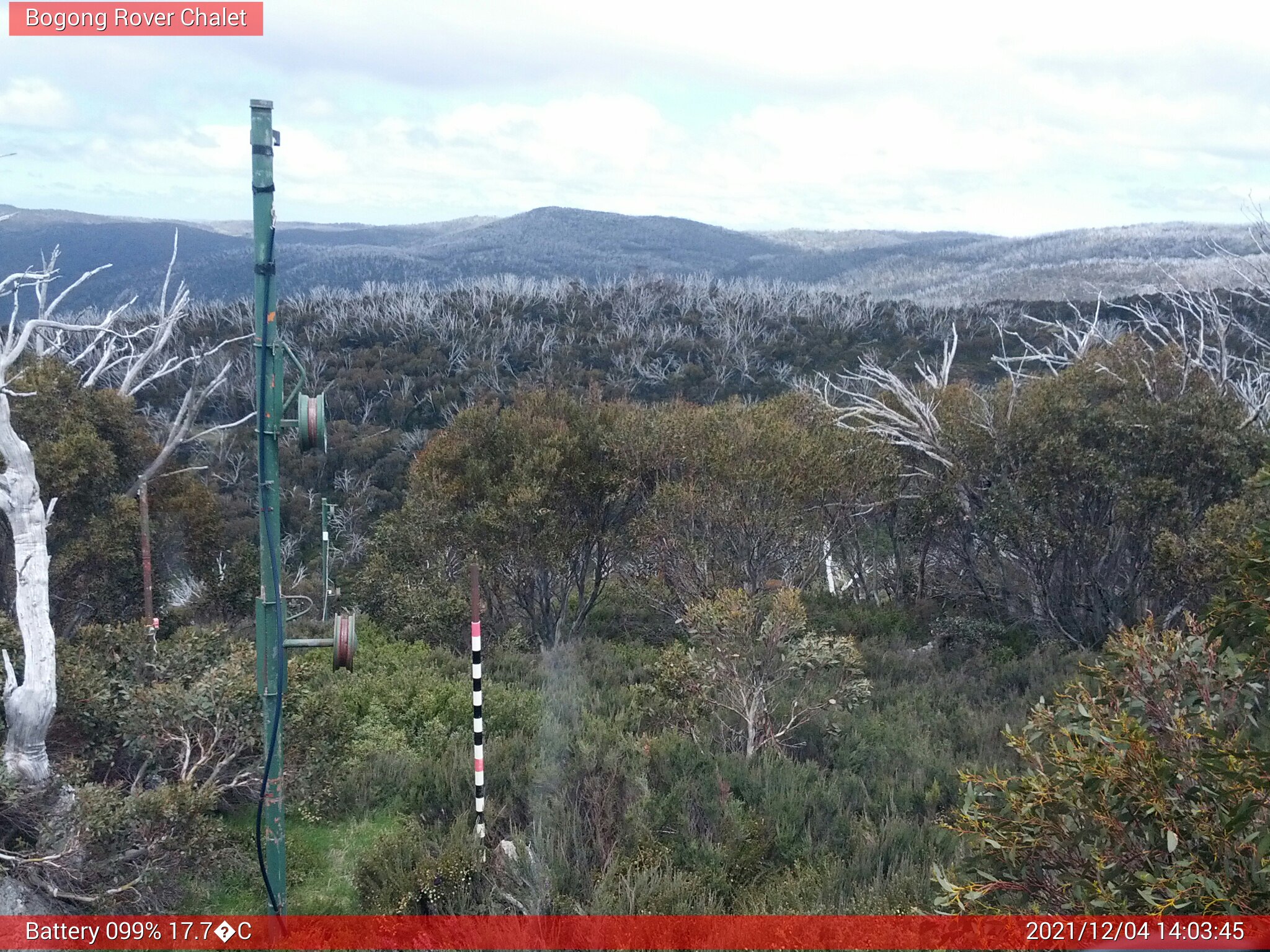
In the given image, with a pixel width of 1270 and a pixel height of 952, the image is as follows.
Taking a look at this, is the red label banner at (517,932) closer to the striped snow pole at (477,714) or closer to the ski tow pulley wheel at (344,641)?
the striped snow pole at (477,714)

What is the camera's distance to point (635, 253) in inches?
4230

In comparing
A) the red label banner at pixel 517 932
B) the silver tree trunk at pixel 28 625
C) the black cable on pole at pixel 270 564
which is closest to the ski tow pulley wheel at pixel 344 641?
the black cable on pole at pixel 270 564

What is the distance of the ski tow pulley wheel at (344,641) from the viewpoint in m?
4.85

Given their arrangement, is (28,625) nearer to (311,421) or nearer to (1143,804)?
(311,421)

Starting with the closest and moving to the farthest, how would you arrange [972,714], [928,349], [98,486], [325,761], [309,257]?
[325,761] → [972,714] → [98,486] → [928,349] → [309,257]

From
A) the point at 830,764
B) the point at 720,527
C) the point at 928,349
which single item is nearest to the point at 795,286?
the point at 928,349

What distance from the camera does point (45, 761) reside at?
6.54 metres

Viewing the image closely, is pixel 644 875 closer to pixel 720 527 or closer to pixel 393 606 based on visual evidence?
pixel 720 527

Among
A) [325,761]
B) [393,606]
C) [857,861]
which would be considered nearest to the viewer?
[857,861]

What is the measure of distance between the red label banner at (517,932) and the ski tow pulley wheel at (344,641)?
1.51 m

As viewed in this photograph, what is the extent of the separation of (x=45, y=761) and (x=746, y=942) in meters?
4.67

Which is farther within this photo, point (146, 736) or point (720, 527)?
point (720, 527)

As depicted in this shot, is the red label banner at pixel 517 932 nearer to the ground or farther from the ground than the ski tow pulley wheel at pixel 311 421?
nearer to the ground

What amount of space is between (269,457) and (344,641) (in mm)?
968
